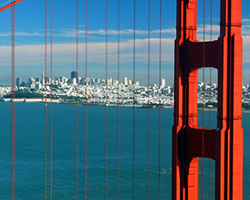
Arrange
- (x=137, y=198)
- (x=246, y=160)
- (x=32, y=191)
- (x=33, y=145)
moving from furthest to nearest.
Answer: (x=33, y=145)
(x=246, y=160)
(x=32, y=191)
(x=137, y=198)

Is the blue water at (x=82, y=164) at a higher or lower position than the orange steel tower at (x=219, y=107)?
lower

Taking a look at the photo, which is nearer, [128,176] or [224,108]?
[224,108]

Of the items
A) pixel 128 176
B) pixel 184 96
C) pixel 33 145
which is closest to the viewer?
pixel 184 96

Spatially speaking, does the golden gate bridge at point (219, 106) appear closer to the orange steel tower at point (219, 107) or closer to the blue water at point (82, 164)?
the orange steel tower at point (219, 107)

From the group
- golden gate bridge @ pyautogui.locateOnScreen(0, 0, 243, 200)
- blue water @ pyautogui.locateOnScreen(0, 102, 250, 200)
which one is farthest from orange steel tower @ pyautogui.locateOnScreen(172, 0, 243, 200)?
blue water @ pyautogui.locateOnScreen(0, 102, 250, 200)

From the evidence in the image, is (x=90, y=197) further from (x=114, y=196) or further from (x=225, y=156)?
(x=225, y=156)

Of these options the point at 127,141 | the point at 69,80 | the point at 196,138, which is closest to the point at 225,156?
the point at 196,138

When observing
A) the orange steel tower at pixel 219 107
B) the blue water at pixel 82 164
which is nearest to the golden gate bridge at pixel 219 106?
the orange steel tower at pixel 219 107

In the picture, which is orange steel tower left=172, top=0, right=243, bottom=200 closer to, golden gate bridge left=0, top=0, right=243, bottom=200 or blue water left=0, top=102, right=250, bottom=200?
golden gate bridge left=0, top=0, right=243, bottom=200
